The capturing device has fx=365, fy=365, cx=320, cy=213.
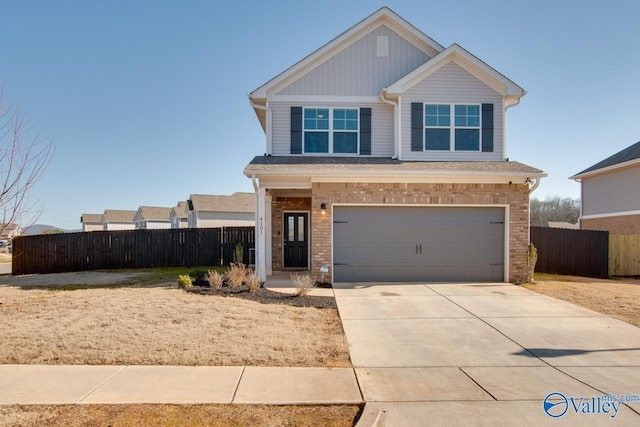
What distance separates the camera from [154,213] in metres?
45.1

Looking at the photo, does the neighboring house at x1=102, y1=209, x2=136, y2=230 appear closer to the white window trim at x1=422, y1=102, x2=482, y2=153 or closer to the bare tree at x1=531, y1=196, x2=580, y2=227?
the white window trim at x1=422, y1=102, x2=482, y2=153

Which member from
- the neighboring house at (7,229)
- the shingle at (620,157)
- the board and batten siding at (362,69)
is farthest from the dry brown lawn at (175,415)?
the shingle at (620,157)

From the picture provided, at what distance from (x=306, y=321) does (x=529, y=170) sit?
27.0 feet

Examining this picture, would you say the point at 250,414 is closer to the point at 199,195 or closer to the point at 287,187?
the point at 287,187

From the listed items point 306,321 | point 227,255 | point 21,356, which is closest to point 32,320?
point 21,356

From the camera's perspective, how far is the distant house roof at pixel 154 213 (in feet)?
146

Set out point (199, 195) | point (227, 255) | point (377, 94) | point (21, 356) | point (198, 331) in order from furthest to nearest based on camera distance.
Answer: point (199, 195), point (227, 255), point (377, 94), point (198, 331), point (21, 356)

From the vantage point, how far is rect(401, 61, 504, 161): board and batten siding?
484 inches

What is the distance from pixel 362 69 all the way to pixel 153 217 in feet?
127

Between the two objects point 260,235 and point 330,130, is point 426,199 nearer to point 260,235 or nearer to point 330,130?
point 330,130

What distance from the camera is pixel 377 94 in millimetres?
12773

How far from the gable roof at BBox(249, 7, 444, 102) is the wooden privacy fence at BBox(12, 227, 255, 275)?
7.78m

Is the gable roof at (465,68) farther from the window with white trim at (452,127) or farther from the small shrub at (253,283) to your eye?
the small shrub at (253,283)

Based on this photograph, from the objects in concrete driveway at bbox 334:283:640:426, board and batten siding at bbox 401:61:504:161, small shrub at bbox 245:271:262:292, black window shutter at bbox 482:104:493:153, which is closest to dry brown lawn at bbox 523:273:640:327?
concrete driveway at bbox 334:283:640:426
